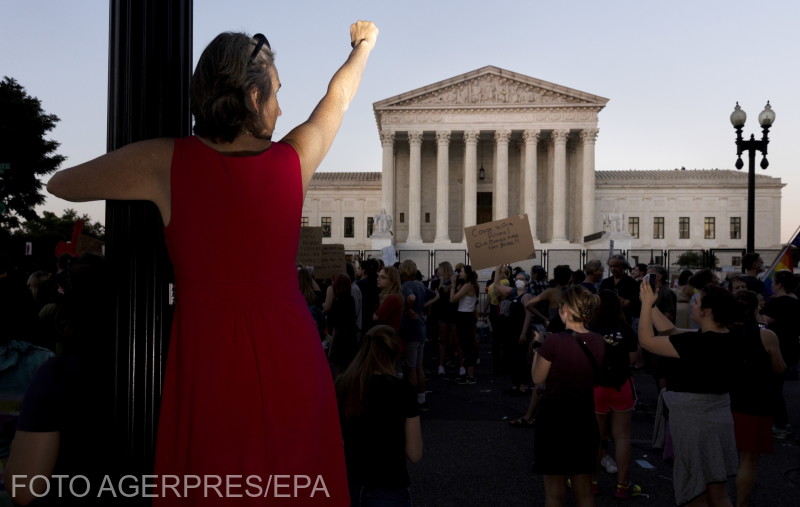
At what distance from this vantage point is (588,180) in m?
49.6

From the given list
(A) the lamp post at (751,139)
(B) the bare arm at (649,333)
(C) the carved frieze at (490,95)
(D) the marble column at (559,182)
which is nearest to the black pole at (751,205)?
(A) the lamp post at (751,139)

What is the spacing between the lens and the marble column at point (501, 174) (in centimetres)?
4841

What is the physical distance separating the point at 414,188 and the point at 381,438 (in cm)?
4694

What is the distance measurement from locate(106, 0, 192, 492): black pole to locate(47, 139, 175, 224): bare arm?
300 mm

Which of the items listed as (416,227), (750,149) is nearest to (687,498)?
(750,149)

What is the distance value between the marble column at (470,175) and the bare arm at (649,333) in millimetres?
44864

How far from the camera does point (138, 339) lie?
1578mm

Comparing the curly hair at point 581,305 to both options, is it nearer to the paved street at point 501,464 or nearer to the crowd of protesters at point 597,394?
the crowd of protesters at point 597,394

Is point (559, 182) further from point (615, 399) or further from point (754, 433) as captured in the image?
point (754, 433)

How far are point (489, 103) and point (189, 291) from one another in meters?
49.8

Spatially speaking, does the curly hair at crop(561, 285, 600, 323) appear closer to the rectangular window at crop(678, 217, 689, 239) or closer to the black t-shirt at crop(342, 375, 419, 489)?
the black t-shirt at crop(342, 375, 419, 489)

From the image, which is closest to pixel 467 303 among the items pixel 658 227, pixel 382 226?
pixel 382 226

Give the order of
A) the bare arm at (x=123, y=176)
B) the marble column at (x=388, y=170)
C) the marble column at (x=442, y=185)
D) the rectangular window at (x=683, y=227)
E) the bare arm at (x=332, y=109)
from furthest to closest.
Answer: the rectangular window at (x=683, y=227) < the marble column at (x=388, y=170) < the marble column at (x=442, y=185) < the bare arm at (x=332, y=109) < the bare arm at (x=123, y=176)

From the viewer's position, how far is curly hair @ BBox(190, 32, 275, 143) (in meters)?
1.32
